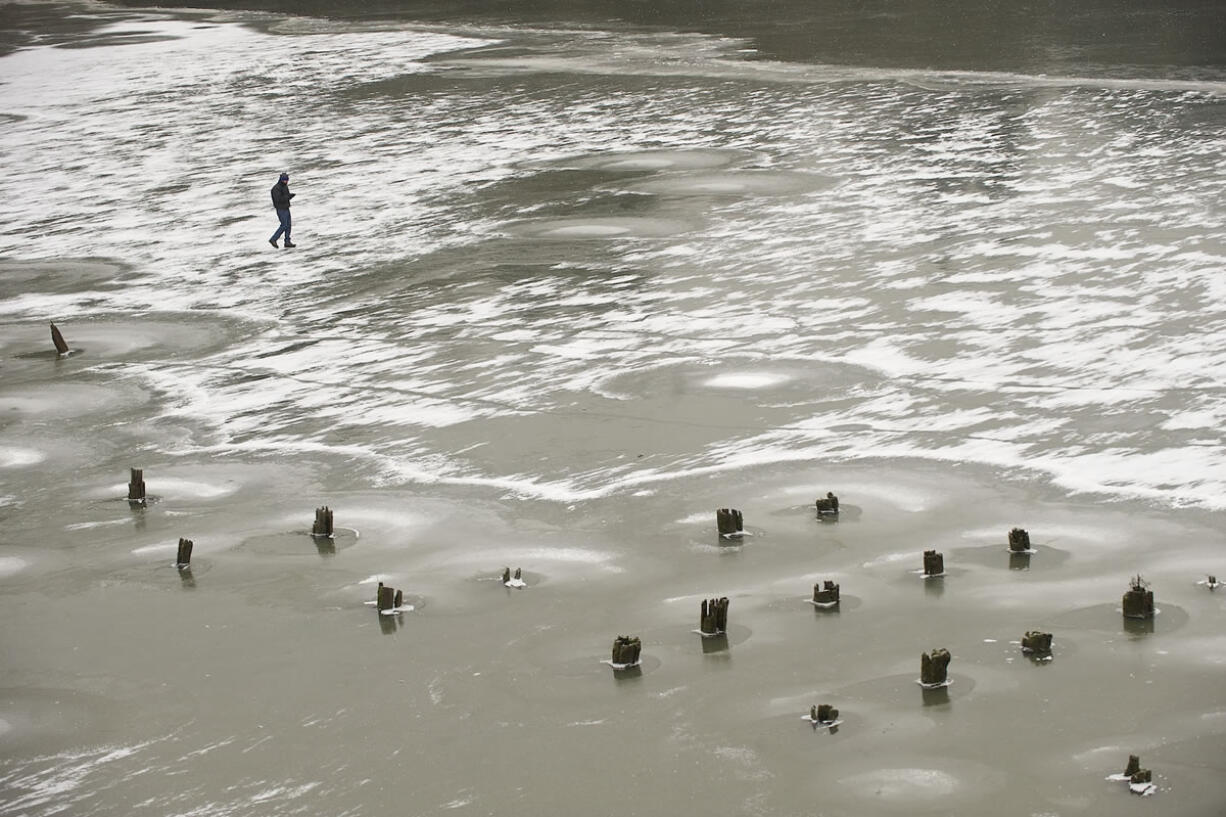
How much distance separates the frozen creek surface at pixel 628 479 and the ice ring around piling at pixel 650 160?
0.59 feet

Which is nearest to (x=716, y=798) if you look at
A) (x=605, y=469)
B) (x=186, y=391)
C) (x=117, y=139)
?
(x=605, y=469)

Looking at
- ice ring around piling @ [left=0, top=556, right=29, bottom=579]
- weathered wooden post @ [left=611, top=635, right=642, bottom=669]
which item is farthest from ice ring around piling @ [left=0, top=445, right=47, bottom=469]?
weathered wooden post @ [left=611, top=635, right=642, bottom=669]

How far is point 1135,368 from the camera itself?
44.7 ft

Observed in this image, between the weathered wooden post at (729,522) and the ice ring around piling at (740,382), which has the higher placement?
the ice ring around piling at (740,382)

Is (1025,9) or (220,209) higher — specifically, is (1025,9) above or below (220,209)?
above

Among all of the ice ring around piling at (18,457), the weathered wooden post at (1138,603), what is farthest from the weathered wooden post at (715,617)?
the ice ring around piling at (18,457)

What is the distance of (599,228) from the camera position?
21516 mm

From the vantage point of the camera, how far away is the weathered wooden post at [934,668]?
8.40 metres

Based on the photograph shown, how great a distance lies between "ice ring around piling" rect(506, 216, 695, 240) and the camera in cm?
2105

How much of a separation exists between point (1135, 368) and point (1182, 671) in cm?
572

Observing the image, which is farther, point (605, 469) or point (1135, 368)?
point (1135, 368)

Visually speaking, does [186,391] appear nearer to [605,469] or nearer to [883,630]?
[605,469]

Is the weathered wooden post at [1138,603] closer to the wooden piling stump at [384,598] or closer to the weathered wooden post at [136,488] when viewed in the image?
the wooden piling stump at [384,598]

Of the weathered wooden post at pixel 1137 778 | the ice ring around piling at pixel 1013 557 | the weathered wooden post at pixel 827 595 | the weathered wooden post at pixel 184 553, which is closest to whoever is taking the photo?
the weathered wooden post at pixel 1137 778
